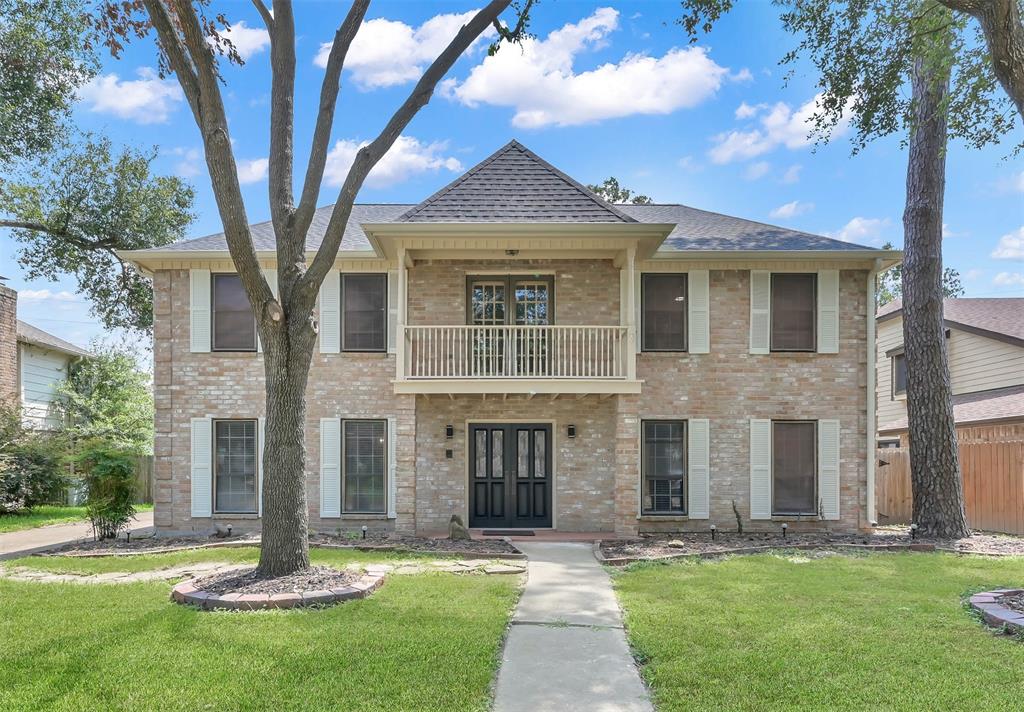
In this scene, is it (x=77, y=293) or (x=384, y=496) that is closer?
(x=384, y=496)

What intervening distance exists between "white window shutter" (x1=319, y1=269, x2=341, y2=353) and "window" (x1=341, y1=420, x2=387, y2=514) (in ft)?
4.56

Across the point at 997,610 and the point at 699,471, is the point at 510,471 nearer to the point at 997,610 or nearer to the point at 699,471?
the point at 699,471

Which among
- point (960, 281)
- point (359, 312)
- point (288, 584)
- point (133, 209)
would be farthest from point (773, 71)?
point (960, 281)

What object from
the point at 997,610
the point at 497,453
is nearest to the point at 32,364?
the point at 497,453

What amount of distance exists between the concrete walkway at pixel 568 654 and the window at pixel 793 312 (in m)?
6.37

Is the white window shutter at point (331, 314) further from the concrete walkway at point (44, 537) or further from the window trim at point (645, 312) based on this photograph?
the window trim at point (645, 312)

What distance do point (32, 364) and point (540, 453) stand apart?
17016 mm

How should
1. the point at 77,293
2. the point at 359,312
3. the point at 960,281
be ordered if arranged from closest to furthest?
1. the point at 359,312
2. the point at 77,293
3. the point at 960,281

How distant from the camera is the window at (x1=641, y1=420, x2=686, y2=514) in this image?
12.4 metres

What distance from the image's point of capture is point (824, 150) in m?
13.5

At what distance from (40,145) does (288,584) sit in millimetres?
15717

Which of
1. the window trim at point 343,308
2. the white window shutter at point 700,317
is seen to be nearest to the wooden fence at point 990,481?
the white window shutter at point 700,317

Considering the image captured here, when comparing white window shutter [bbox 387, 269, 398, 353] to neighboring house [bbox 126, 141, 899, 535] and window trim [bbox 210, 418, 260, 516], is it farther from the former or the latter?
window trim [bbox 210, 418, 260, 516]

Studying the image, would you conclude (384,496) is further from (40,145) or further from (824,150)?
(40,145)
